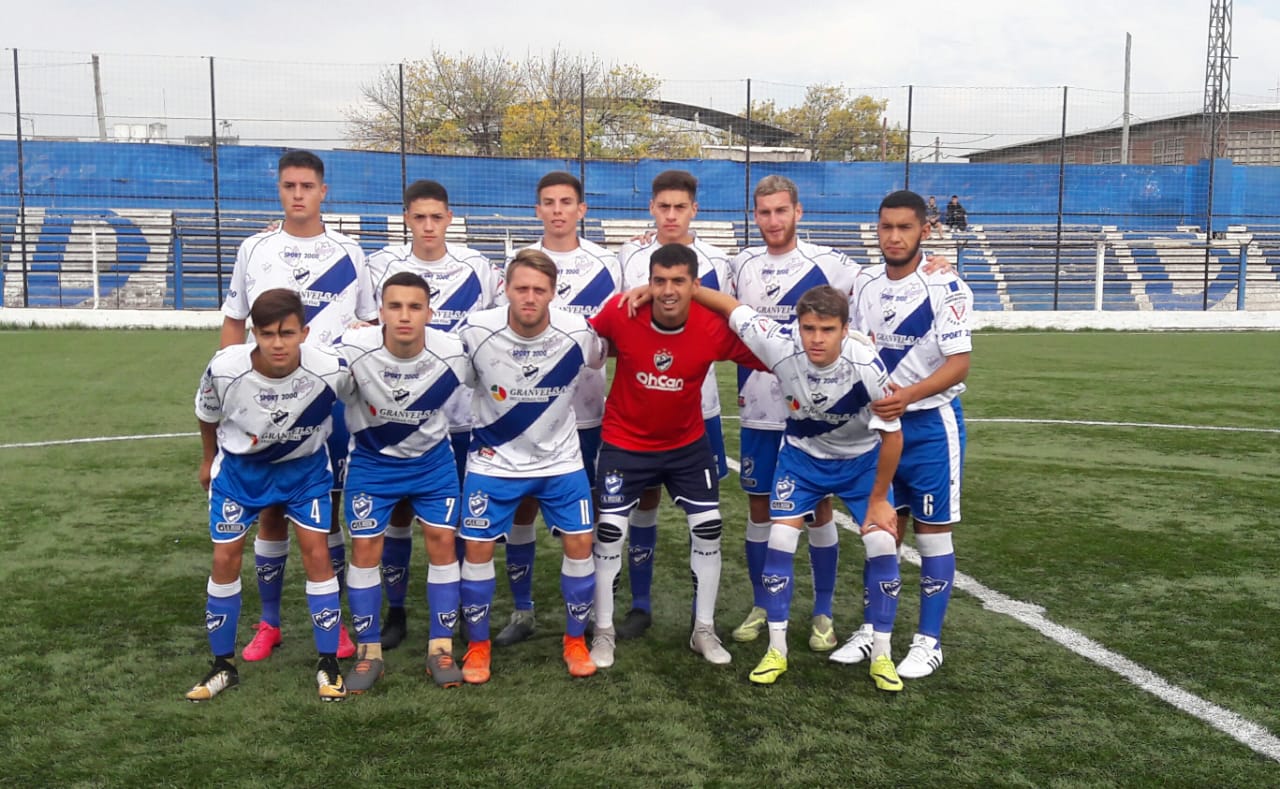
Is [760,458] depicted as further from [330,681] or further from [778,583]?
[330,681]

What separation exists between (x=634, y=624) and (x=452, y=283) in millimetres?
1758

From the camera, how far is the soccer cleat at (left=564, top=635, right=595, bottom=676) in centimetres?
414

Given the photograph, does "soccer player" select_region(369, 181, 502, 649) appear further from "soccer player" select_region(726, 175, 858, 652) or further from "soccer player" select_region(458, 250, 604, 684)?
"soccer player" select_region(726, 175, 858, 652)

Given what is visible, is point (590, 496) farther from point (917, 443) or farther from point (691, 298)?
point (917, 443)

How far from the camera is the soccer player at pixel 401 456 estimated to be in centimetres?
407

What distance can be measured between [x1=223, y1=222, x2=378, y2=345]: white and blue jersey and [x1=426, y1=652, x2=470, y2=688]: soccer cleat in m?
1.47

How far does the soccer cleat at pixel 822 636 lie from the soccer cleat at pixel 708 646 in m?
0.39

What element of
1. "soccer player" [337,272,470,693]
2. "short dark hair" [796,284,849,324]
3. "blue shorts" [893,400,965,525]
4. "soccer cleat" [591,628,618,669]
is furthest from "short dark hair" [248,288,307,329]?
"blue shorts" [893,400,965,525]

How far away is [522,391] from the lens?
4254mm

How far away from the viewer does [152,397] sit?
1123 centimetres

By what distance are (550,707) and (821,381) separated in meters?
1.60

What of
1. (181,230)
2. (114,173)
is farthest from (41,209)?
(181,230)

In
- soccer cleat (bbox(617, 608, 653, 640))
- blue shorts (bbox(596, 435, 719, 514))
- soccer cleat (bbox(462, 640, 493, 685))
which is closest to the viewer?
soccer cleat (bbox(462, 640, 493, 685))

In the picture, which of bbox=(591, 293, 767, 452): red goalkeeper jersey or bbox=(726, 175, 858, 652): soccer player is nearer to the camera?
bbox=(591, 293, 767, 452): red goalkeeper jersey
